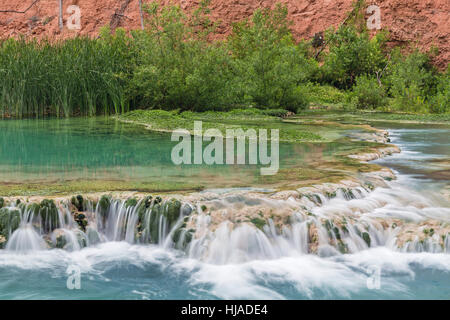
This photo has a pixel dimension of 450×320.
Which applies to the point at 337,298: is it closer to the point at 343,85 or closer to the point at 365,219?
the point at 365,219

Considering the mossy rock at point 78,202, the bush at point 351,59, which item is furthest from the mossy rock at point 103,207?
the bush at point 351,59

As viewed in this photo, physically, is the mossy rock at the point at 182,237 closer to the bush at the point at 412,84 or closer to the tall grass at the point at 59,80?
the tall grass at the point at 59,80

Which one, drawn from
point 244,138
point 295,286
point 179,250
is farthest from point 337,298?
point 244,138

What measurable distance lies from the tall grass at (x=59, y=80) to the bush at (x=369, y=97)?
8.47 meters

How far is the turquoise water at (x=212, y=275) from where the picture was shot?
4590 millimetres

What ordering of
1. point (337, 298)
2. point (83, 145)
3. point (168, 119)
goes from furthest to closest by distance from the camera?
point (168, 119) < point (83, 145) < point (337, 298)

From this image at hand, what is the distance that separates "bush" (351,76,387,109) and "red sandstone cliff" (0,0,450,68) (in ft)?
17.4

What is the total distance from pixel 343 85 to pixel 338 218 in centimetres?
1802

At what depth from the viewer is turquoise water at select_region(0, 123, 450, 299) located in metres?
4.59

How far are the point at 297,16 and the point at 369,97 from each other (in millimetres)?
10787

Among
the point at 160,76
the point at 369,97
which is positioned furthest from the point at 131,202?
the point at 369,97

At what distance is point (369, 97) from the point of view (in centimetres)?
1912

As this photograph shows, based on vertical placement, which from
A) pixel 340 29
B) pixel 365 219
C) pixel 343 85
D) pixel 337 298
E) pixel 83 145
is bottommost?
pixel 337 298

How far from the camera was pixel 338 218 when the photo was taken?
5.71m
